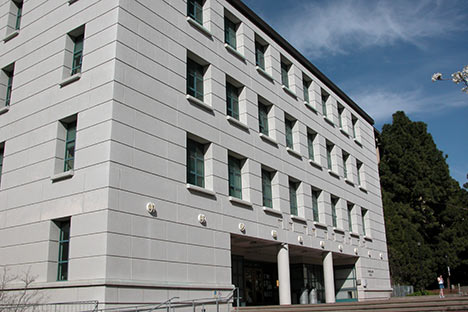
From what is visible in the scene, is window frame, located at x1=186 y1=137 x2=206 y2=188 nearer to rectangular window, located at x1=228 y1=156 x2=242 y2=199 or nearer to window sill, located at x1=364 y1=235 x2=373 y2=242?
rectangular window, located at x1=228 y1=156 x2=242 y2=199

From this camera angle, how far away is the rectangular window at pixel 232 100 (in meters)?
24.3

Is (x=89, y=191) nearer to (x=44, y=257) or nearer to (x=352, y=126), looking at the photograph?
(x=44, y=257)

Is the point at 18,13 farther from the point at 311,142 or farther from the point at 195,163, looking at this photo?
the point at 311,142

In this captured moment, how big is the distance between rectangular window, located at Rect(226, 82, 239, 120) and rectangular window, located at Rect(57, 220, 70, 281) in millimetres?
9842

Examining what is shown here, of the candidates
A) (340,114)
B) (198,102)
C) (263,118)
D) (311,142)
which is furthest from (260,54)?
(340,114)

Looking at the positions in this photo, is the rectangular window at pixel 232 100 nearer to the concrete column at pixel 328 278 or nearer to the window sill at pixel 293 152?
the window sill at pixel 293 152

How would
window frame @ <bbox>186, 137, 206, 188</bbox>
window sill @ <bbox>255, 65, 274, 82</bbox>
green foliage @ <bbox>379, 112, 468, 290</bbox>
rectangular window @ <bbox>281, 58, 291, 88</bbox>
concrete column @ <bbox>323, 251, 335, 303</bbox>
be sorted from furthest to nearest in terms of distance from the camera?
green foliage @ <bbox>379, 112, 468, 290</bbox>, rectangular window @ <bbox>281, 58, 291, 88</bbox>, concrete column @ <bbox>323, 251, 335, 303</bbox>, window sill @ <bbox>255, 65, 274, 82</bbox>, window frame @ <bbox>186, 137, 206, 188</bbox>

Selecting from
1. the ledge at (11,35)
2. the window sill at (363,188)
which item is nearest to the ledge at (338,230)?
the window sill at (363,188)

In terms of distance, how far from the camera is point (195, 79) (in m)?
22.3

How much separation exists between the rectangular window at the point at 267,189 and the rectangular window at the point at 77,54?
10927mm

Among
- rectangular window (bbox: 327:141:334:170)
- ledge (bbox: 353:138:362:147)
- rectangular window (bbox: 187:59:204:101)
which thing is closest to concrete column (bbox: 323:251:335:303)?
rectangular window (bbox: 327:141:334:170)

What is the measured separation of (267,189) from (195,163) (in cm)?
597

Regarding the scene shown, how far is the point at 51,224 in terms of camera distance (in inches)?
692

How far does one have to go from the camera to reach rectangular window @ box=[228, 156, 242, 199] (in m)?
23.1
